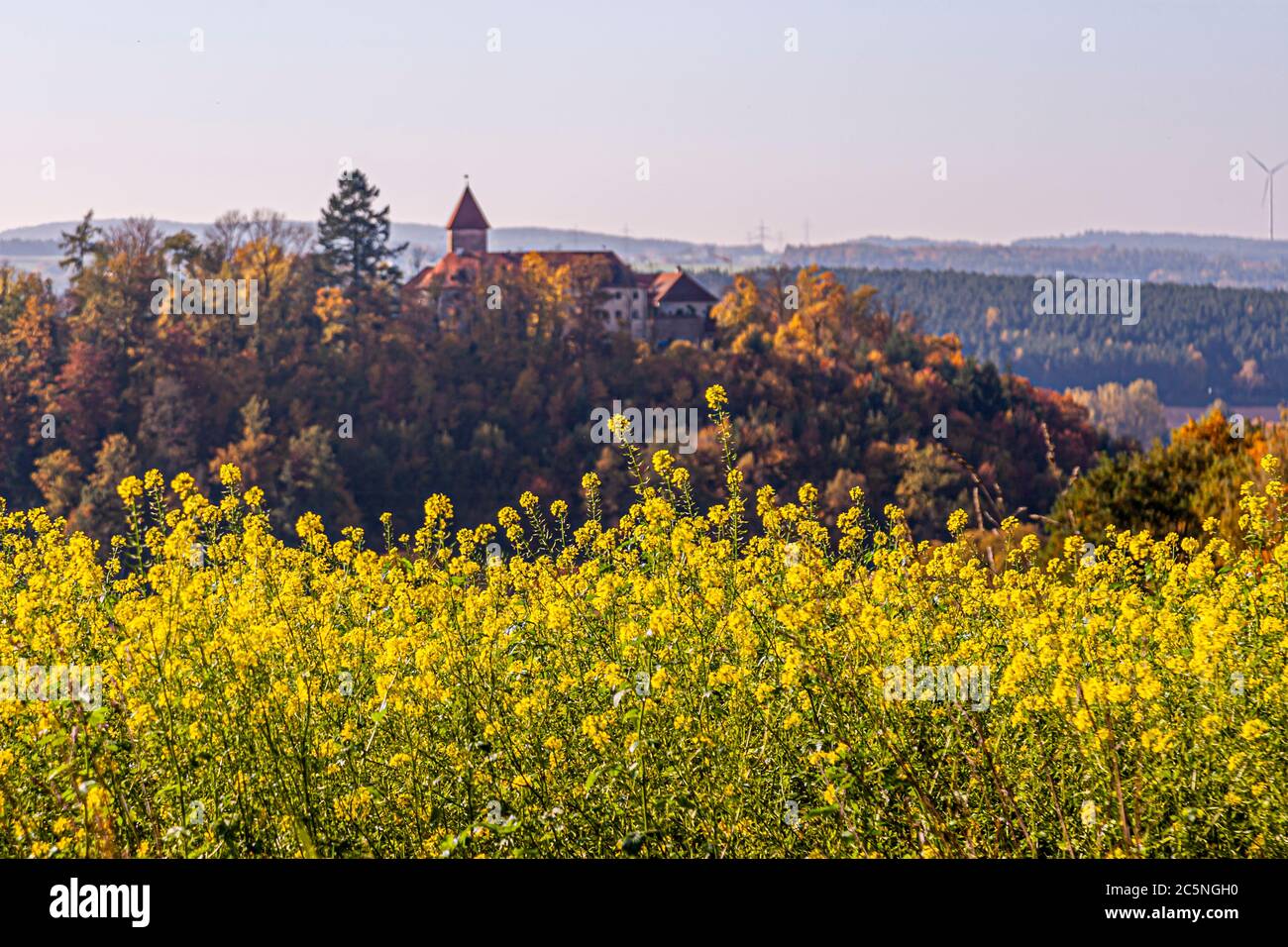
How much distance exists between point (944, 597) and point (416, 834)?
8.11 feet

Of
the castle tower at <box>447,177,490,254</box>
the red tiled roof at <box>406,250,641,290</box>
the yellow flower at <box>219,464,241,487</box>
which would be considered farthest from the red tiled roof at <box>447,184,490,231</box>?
the yellow flower at <box>219,464,241,487</box>

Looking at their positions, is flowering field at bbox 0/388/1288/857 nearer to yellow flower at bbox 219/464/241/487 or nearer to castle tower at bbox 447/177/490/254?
yellow flower at bbox 219/464/241/487

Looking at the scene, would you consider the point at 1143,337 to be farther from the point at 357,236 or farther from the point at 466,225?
the point at 357,236

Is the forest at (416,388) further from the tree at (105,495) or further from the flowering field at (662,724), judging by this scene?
the flowering field at (662,724)

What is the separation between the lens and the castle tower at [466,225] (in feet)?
266

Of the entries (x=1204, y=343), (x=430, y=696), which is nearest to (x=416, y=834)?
(x=430, y=696)

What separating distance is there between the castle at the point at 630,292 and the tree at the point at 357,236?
2.42 m

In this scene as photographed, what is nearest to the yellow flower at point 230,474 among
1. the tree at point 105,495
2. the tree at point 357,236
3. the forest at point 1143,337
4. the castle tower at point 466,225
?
the tree at point 105,495

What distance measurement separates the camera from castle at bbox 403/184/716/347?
230 ft

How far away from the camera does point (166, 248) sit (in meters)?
58.7

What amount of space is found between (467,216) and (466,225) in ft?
1.62

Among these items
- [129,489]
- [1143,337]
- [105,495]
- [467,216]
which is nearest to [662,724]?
[129,489]

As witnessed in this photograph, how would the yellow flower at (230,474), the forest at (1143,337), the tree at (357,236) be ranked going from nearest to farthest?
the yellow flower at (230,474), the tree at (357,236), the forest at (1143,337)
